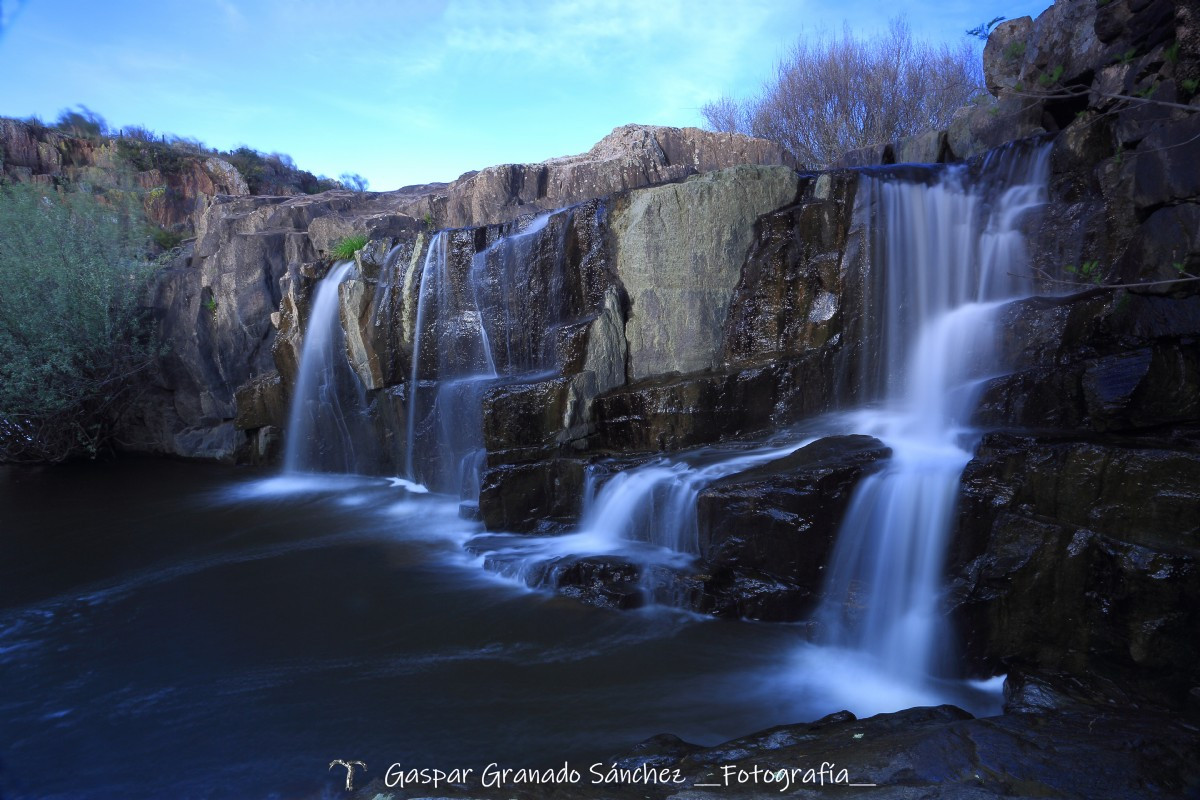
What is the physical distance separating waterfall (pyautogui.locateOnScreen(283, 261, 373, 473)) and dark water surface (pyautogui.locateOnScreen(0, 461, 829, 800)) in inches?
145

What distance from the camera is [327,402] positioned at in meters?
13.1

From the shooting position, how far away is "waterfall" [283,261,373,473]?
41.9 ft

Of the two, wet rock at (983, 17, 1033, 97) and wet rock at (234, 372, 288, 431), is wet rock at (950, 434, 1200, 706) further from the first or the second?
wet rock at (234, 372, 288, 431)

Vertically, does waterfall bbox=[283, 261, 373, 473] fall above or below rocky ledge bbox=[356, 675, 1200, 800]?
above

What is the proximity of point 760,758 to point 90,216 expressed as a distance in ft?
58.7

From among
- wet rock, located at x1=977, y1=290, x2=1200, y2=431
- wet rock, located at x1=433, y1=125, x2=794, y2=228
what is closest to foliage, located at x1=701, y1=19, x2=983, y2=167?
wet rock, located at x1=433, y1=125, x2=794, y2=228

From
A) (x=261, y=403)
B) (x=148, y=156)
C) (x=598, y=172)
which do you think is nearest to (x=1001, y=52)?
(x=598, y=172)

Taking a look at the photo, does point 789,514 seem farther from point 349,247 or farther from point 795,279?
point 349,247

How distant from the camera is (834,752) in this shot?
370 centimetres

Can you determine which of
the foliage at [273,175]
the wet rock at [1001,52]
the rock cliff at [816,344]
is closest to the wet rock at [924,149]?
the rock cliff at [816,344]

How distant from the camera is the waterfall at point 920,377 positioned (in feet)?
18.5

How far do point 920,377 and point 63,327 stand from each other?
15290mm

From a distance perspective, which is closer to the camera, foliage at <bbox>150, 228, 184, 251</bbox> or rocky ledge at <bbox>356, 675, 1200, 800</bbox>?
rocky ledge at <bbox>356, 675, 1200, 800</bbox>

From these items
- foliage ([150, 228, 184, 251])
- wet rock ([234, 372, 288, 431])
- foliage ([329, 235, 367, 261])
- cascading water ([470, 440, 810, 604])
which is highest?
foliage ([150, 228, 184, 251])
